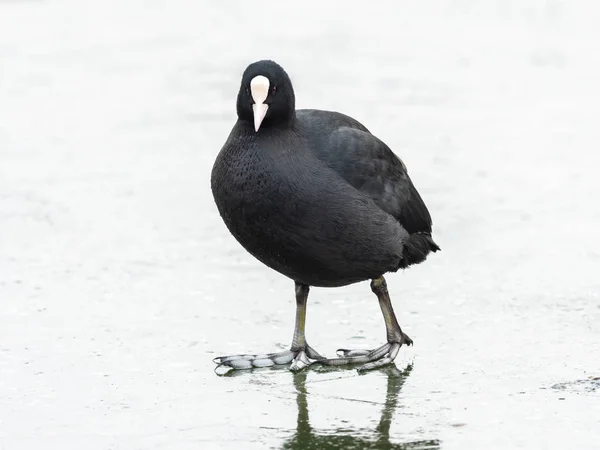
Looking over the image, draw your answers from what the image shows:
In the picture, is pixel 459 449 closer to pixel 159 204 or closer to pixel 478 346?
pixel 478 346

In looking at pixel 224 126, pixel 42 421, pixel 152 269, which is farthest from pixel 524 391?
pixel 224 126

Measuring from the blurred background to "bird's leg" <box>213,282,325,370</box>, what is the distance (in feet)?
0.24

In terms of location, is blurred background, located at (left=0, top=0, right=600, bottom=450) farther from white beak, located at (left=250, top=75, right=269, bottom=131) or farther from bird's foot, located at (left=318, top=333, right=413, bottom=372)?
white beak, located at (left=250, top=75, right=269, bottom=131)

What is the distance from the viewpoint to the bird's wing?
5.28 meters

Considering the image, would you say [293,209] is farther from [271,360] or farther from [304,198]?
[271,360]

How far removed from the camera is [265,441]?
173 inches

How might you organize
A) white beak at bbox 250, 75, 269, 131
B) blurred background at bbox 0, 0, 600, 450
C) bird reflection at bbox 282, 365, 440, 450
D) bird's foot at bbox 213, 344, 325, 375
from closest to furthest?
1. bird reflection at bbox 282, 365, 440, 450
2. blurred background at bbox 0, 0, 600, 450
3. white beak at bbox 250, 75, 269, 131
4. bird's foot at bbox 213, 344, 325, 375

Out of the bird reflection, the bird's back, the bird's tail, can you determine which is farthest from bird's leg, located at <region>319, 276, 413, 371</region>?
the bird reflection

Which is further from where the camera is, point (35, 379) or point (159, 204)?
point (159, 204)

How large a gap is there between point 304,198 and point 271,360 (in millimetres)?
790

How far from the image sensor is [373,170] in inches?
214

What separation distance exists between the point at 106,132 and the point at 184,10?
12.4ft

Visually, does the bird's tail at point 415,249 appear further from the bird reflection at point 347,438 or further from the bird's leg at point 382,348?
the bird reflection at point 347,438

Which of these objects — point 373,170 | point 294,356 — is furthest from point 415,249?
point 294,356
